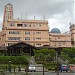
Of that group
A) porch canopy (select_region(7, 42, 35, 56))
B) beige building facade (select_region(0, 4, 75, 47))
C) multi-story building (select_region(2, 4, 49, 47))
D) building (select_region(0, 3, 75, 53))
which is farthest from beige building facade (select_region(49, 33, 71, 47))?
porch canopy (select_region(7, 42, 35, 56))

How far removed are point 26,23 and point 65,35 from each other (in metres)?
15.4

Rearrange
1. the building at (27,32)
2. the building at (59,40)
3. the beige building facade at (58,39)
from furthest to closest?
the beige building facade at (58,39)
the building at (59,40)
the building at (27,32)

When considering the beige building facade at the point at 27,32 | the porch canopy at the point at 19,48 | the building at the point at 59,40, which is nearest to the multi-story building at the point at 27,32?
the beige building facade at the point at 27,32

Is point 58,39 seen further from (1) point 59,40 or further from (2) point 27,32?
(2) point 27,32

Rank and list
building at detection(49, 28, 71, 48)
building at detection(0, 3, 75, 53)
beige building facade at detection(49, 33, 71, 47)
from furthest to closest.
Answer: beige building facade at detection(49, 33, 71, 47)
building at detection(49, 28, 71, 48)
building at detection(0, 3, 75, 53)

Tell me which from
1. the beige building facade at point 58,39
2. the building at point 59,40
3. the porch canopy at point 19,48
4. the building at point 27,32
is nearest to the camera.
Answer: the porch canopy at point 19,48

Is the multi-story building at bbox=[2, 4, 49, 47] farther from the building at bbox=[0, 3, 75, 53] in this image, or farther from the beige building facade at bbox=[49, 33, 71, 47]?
the beige building facade at bbox=[49, 33, 71, 47]

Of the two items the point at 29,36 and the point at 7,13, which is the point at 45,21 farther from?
the point at 7,13

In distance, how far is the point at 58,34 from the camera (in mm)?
88188

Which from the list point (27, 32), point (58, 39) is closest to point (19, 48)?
point (27, 32)

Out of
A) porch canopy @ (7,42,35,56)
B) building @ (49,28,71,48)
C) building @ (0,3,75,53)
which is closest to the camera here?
porch canopy @ (7,42,35,56)

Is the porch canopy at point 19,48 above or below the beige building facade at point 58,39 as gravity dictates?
below

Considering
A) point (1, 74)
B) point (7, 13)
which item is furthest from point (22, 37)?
point (1, 74)

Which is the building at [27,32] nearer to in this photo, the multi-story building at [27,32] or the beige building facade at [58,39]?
the multi-story building at [27,32]
